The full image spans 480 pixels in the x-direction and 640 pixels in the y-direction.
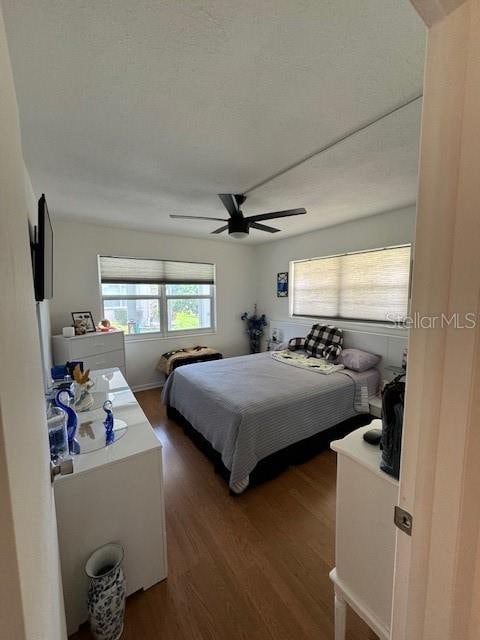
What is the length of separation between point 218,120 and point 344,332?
2969 mm

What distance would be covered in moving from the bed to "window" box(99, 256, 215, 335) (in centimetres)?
151

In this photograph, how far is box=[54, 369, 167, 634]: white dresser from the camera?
118cm

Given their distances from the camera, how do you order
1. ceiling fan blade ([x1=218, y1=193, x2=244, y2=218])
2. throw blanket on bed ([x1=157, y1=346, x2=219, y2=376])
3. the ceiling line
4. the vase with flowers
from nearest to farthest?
the ceiling line, ceiling fan blade ([x1=218, y1=193, x2=244, y2=218]), throw blanket on bed ([x1=157, y1=346, x2=219, y2=376]), the vase with flowers

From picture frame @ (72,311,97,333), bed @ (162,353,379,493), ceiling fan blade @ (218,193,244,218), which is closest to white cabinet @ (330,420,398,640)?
bed @ (162,353,379,493)

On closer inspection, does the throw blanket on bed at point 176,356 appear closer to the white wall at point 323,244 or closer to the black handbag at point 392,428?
the white wall at point 323,244

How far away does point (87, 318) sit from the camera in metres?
3.60

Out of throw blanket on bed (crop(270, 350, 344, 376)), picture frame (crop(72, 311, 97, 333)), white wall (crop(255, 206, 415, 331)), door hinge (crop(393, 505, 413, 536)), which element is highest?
white wall (crop(255, 206, 415, 331))

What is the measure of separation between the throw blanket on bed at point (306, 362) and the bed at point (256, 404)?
0.25 feet

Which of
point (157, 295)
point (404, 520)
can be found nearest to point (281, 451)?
point (404, 520)

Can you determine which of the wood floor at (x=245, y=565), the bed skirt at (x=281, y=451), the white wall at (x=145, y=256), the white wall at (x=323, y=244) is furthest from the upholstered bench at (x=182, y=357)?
the wood floor at (x=245, y=565)

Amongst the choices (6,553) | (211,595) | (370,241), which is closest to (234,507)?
(211,595)

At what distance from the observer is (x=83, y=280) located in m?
3.68

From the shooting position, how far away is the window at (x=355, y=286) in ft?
10.4

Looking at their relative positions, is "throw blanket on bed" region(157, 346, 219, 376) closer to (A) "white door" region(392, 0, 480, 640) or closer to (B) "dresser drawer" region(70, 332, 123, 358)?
(B) "dresser drawer" region(70, 332, 123, 358)
